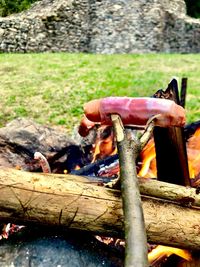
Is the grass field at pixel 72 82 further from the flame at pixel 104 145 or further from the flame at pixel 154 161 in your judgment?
the flame at pixel 154 161

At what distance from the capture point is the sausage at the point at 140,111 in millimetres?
2662

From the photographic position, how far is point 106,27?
17266mm

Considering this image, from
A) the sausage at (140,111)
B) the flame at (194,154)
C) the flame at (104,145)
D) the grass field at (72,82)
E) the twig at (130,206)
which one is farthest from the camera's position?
the grass field at (72,82)

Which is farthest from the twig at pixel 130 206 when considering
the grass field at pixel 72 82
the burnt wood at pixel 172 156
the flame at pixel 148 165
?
the grass field at pixel 72 82

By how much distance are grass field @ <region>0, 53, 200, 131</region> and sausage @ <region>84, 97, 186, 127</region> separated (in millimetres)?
4360

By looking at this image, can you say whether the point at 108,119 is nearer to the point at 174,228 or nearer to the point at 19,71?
the point at 174,228

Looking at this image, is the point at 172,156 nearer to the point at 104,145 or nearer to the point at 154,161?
the point at 154,161

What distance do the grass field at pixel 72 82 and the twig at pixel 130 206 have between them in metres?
4.67

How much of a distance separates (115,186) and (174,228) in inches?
12.3

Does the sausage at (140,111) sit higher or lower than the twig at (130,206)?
higher

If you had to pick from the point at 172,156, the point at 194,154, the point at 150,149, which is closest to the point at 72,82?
the point at 150,149

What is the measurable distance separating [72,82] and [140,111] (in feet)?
23.3

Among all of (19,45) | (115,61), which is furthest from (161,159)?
(19,45)

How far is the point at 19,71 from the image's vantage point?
10.8 m
